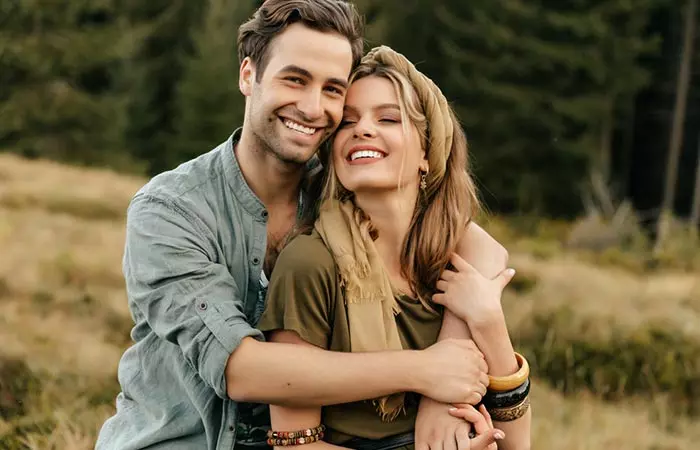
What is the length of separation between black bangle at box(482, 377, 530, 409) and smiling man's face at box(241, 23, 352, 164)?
104cm

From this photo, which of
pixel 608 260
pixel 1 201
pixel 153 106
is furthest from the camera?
pixel 153 106

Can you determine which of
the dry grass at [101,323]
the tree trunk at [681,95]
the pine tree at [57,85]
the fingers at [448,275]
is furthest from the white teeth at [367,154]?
the pine tree at [57,85]

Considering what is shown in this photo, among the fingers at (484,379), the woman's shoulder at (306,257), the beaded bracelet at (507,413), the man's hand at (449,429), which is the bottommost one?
the beaded bracelet at (507,413)

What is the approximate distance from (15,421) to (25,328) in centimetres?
144

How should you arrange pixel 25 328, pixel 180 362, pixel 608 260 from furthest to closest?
pixel 608 260
pixel 25 328
pixel 180 362

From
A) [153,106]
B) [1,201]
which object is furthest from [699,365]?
[153,106]

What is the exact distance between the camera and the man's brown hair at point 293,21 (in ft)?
9.88

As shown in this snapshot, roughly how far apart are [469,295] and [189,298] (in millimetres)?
935

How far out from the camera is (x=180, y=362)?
2.95 meters

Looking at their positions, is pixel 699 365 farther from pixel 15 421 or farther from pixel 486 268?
pixel 15 421

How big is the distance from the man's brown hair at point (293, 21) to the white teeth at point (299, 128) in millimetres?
219

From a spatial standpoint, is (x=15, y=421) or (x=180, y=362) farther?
(x=15, y=421)

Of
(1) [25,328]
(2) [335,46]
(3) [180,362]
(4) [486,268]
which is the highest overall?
(2) [335,46]

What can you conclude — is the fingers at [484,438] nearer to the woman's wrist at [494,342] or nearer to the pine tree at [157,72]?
the woman's wrist at [494,342]
